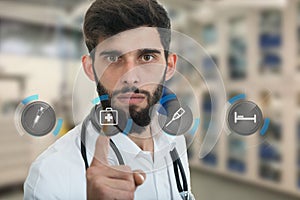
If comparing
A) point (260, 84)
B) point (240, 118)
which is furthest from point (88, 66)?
point (260, 84)

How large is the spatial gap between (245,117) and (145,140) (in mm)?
213

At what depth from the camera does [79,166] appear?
0.52 meters

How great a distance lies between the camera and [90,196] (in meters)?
0.51

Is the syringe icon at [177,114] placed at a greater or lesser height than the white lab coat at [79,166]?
greater

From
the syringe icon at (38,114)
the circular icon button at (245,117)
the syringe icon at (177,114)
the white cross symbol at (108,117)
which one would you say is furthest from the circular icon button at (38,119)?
the circular icon button at (245,117)

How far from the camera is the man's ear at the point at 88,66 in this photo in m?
0.54

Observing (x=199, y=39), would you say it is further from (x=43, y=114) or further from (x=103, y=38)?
(x=43, y=114)

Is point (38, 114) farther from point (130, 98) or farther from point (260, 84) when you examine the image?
point (260, 84)

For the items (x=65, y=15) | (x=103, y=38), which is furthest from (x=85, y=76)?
(x=65, y=15)

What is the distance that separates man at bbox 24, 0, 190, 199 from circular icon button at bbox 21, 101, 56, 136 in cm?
4

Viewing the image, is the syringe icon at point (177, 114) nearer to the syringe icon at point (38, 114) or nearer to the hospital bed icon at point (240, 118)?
the hospital bed icon at point (240, 118)

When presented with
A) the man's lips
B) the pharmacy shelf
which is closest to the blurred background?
the pharmacy shelf

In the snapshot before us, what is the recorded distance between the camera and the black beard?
521mm

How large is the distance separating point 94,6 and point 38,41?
24 cm
